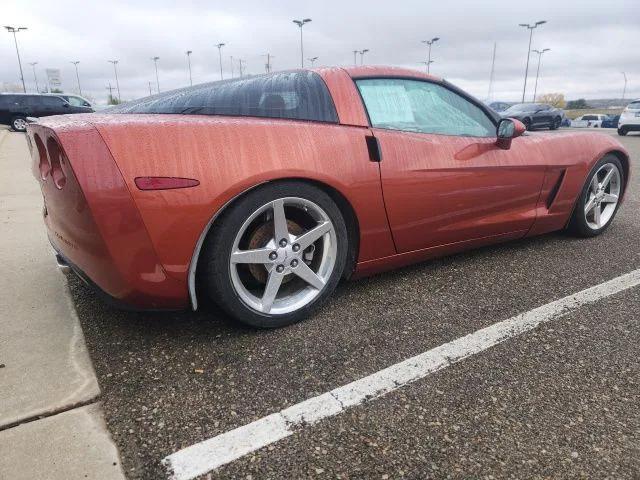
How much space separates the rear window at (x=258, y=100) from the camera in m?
2.22

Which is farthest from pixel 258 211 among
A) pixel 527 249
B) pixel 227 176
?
pixel 527 249

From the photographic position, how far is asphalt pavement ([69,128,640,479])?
4.74 feet

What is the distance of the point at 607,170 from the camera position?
3.72m

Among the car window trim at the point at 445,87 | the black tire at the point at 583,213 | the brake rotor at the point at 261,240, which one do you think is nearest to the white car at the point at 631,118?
the black tire at the point at 583,213

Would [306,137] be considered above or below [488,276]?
above

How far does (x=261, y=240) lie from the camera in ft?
7.12

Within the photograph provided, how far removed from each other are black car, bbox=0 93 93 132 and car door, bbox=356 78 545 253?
20.9 meters

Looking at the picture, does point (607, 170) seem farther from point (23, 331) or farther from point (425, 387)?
point (23, 331)

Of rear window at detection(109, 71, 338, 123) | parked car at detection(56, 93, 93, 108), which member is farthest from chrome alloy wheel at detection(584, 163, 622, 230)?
parked car at detection(56, 93, 93, 108)

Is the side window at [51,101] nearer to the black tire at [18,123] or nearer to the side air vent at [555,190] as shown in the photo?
the black tire at [18,123]

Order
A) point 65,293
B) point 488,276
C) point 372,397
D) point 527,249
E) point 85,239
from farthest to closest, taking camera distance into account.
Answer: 1. point 527,249
2. point 488,276
3. point 65,293
4. point 85,239
5. point 372,397

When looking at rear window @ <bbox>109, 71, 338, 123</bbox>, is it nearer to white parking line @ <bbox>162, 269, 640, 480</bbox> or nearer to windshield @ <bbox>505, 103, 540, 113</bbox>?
white parking line @ <bbox>162, 269, 640, 480</bbox>

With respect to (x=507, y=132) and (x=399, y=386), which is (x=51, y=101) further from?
(x=399, y=386)

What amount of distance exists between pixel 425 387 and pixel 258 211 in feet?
3.19
